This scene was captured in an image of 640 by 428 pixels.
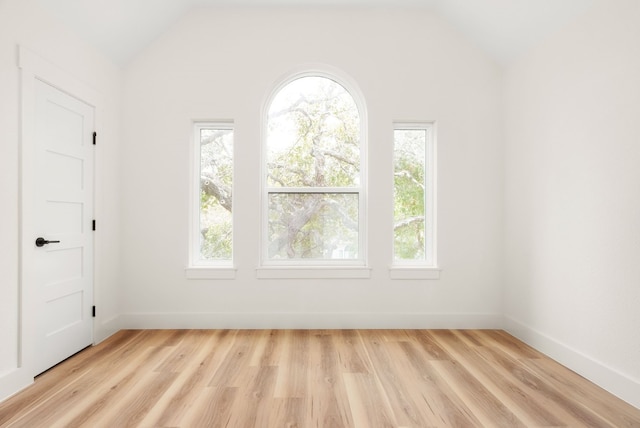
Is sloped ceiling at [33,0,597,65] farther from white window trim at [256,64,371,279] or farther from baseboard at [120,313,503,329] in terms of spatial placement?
baseboard at [120,313,503,329]

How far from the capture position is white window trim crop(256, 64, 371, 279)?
385 centimetres

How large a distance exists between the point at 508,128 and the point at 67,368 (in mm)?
4466

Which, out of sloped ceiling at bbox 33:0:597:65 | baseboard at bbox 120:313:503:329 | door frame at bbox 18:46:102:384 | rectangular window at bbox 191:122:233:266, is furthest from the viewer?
rectangular window at bbox 191:122:233:266

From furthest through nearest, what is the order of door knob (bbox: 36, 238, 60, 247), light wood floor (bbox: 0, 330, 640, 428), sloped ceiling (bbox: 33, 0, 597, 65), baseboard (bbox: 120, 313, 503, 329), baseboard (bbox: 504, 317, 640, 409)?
baseboard (bbox: 120, 313, 503, 329), sloped ceiling (bbox: 33, 0, 597, 65), door knob (bbox: 36, 238, 60, 247), baseboard (bbox: 504, 317, 640, 409), light wood floor (bbox: 0, 330, 640, 428)

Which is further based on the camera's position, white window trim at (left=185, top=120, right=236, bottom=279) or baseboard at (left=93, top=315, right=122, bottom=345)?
white window trim at (left=185, top=120, right=236, bottom=279)

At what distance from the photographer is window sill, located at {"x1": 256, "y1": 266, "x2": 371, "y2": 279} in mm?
3840

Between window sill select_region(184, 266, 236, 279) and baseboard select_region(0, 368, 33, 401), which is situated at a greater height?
window sill select_region(184, 266, 236, 279)

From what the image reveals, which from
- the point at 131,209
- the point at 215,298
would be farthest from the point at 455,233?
the point at 131,209

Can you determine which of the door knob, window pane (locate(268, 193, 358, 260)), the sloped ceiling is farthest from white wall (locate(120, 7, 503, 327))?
the door knob

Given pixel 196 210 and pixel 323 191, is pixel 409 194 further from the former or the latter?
pixel 196 210

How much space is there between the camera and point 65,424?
2062 mm

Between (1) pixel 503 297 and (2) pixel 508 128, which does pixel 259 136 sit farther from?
(1) pixel 503 297

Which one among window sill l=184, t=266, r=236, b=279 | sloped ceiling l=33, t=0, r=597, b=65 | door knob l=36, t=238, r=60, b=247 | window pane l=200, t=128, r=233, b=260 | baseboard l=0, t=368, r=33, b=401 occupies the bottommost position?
baseboard l=0, t=368, r=33, b=401

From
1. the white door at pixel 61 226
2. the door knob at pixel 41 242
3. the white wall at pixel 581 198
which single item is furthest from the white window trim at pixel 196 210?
the white wall at pixel 581 198
